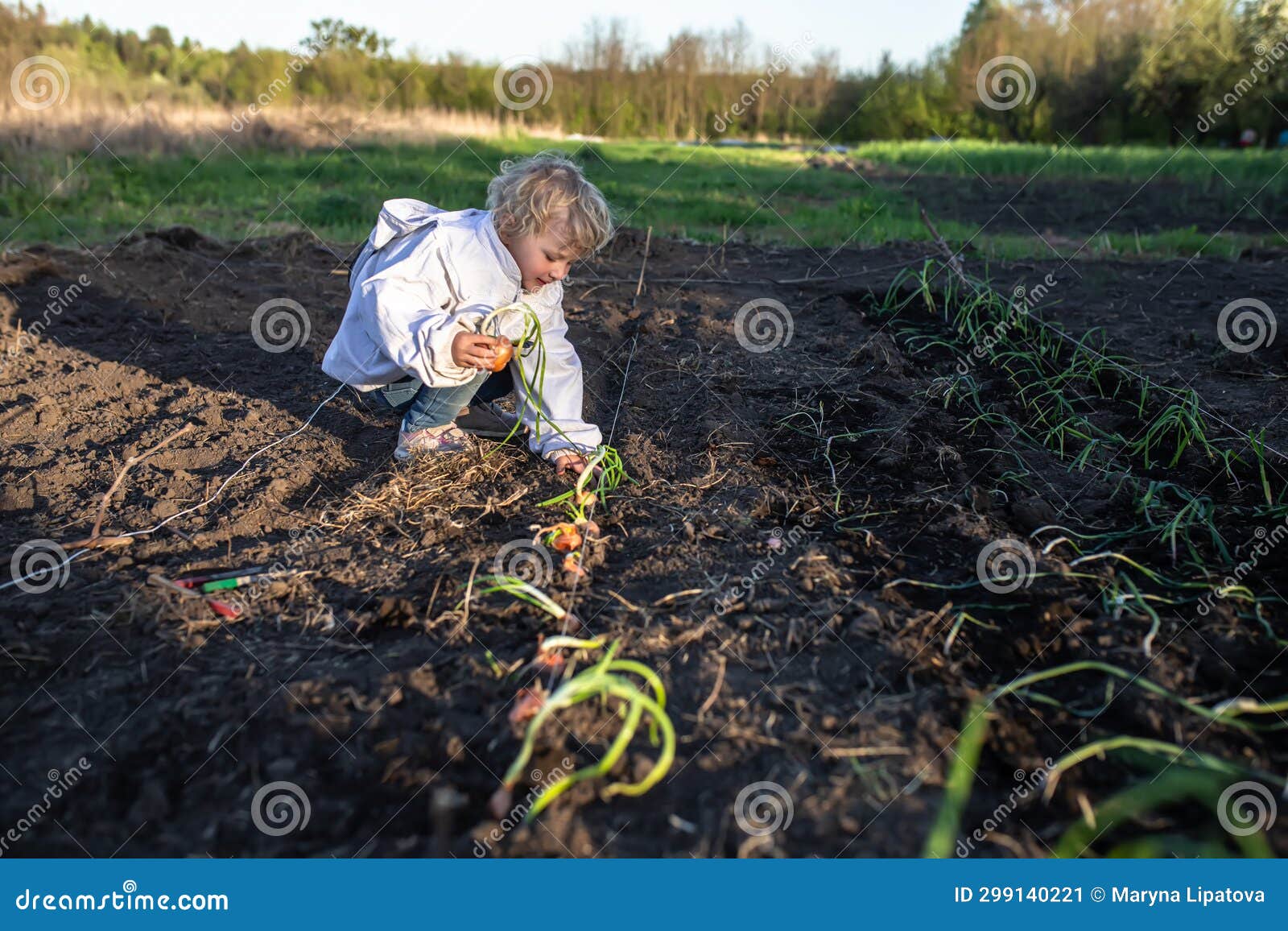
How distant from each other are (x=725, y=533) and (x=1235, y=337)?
3066mm

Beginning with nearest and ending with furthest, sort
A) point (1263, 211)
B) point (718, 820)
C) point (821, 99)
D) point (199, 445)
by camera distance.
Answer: point (718, 820)
point (199, 445)
point (1263, 211)
point (821, 99)

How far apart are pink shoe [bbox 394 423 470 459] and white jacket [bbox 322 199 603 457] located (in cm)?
21

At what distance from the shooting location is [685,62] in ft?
83.7

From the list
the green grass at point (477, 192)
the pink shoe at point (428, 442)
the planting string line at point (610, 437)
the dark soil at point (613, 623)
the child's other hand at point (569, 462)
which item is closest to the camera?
the dark soil at point (613, 623)

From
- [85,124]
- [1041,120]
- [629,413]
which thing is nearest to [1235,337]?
[629,413]

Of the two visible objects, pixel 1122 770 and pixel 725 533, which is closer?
pixel 1122 770

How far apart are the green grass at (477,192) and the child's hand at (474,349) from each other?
13.3ft

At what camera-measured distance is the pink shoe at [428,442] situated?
3.00 m

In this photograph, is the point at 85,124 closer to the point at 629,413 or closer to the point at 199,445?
the point at 199,445

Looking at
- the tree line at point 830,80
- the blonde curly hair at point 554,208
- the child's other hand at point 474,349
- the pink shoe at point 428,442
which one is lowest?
the pink shoe at point 428,442

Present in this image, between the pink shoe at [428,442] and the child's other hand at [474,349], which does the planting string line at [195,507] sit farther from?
the child's other hand at [474,349]

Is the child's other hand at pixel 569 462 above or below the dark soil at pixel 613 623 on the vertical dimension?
above

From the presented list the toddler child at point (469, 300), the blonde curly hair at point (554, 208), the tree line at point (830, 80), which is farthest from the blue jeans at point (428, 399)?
the tree line at point (830, 80)

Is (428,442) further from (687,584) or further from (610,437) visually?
(687,584)
